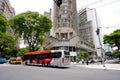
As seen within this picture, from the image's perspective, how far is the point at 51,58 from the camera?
25.3 meters

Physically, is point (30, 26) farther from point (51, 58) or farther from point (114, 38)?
point (114, 38)

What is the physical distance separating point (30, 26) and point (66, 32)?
4185cm

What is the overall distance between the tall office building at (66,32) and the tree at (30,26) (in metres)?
27.1

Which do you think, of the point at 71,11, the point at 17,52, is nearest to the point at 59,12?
the point at 71,11

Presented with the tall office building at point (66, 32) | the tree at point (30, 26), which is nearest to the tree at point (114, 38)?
the tree at point (30, 26)

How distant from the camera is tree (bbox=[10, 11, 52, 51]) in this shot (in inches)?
1547

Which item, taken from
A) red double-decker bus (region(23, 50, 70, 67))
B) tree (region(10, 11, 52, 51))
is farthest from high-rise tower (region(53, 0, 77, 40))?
red double-decker bus (region(23, 50, 70, 67))

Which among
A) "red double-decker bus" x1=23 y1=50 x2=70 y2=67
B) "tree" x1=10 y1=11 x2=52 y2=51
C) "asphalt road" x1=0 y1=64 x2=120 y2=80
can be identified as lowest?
"asphalt road" x1=0 y1=64 x2=120 y2=80

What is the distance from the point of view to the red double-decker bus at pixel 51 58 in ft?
78.0

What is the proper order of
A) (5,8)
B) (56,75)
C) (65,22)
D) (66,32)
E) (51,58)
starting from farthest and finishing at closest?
(65,22), (66,32), (5,8), (51,58), (56,75)

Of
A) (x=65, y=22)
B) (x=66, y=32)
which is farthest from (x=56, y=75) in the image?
(x=65, y=22)

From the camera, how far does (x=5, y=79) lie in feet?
34.8

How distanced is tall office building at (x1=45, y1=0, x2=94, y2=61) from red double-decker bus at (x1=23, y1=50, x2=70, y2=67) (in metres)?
38.1

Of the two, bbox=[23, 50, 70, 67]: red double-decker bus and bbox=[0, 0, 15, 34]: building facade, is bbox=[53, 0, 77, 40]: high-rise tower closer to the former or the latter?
bbox=[0, 0, 15, 34]: building facade
